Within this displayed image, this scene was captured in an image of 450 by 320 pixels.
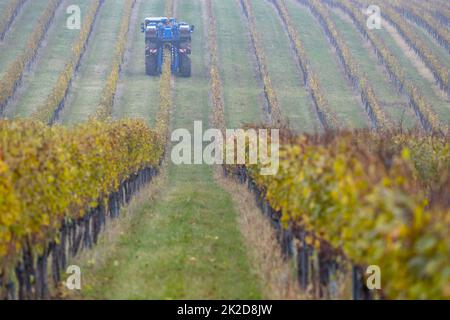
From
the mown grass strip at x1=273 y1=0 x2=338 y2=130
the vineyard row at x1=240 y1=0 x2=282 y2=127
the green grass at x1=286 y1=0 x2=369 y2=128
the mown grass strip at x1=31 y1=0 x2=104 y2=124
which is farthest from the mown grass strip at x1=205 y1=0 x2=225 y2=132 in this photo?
the mown grass strip at x1=31 y1=0 x2=104 y2=124

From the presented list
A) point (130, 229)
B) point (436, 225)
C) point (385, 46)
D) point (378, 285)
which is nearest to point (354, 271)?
point (378, 285)

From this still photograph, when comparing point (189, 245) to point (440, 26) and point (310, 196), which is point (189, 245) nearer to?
point (310, 196)

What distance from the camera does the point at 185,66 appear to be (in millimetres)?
53875

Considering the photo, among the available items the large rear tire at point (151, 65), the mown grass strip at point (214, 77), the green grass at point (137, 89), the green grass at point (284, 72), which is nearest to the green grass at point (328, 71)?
the green grass at point (284, 72)

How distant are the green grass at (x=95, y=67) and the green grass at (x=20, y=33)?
504 cm

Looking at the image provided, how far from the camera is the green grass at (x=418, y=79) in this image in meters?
49.1

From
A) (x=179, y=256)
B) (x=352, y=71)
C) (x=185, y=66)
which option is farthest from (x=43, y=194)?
(x=352, y=71)

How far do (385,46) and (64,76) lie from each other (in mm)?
26539

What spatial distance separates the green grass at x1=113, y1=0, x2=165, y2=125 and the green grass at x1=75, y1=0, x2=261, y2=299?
19264 mm

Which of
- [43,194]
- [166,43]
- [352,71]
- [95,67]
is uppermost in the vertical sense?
[166,43]

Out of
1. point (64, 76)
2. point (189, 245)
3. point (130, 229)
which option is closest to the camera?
point (189, 245)

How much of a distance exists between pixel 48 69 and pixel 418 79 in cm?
2699

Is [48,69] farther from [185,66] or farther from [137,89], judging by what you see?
[185,66]
